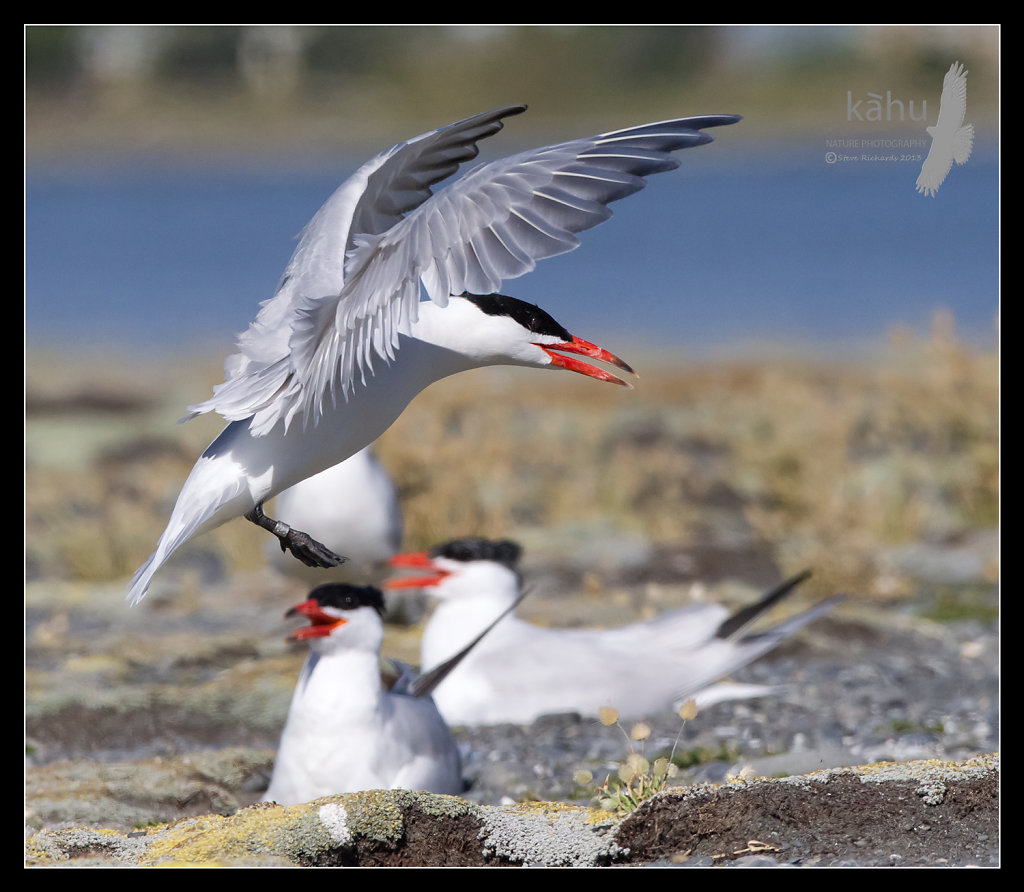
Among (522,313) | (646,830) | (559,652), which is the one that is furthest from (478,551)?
(646,830)

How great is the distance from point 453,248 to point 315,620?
1.73 m

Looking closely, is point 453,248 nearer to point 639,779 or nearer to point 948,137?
point 639,779

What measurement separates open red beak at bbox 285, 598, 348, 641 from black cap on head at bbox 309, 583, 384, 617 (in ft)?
0.12

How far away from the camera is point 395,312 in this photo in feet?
10.6

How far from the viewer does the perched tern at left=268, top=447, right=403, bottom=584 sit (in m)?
5.97

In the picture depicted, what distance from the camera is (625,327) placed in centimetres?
1802

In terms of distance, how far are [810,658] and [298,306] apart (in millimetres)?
3496

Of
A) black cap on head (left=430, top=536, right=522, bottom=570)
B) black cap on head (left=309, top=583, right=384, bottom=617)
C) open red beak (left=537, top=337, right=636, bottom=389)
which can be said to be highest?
open red beak (left=537, top=337, right=636, bottom=389)

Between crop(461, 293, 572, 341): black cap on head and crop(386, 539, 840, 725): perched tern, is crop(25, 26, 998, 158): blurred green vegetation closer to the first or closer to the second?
crop(386, 539, 840, 725): perched tern

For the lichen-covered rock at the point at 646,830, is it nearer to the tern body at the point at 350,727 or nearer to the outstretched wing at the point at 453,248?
the tern body at the point at 350,727

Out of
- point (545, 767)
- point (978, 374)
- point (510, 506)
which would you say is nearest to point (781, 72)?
point (978, 374)

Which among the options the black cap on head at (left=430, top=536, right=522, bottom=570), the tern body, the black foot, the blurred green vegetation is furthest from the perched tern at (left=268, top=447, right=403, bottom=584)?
the blurred green vegetation
